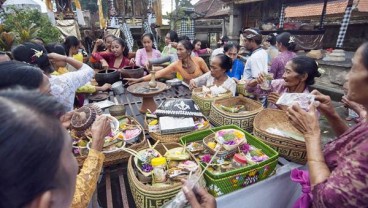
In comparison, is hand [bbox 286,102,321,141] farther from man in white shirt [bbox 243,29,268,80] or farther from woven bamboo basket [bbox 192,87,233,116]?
man in white shirt [bbox 243,29,268,80]

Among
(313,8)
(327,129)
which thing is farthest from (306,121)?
(313,8)

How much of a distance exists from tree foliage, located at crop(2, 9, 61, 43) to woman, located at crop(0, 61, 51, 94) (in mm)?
6974

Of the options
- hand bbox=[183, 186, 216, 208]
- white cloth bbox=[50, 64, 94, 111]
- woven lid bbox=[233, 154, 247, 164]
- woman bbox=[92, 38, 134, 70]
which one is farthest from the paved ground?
white cloth bbox=[50, 64, 94, 111]

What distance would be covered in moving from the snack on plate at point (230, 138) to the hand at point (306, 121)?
404 millimetres

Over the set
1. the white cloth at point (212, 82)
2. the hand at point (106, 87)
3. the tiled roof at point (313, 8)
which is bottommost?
the hand at point (106, 87)

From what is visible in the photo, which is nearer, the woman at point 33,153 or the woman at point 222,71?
the woman at point 33,153

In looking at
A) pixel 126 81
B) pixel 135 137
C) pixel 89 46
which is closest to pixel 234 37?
pixel 89 46

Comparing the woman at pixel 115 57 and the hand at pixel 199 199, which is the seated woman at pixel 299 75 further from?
the woman at pixel 115 57

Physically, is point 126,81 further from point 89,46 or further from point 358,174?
point 89,46

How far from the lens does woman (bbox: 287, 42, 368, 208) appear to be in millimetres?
864

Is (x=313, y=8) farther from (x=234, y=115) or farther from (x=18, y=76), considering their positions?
(x=18, y=76)

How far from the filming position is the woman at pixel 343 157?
0.86 m

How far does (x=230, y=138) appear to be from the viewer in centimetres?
163

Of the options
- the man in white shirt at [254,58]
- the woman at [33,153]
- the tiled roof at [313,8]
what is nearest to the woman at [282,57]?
the man in white shirt at [254,58]
